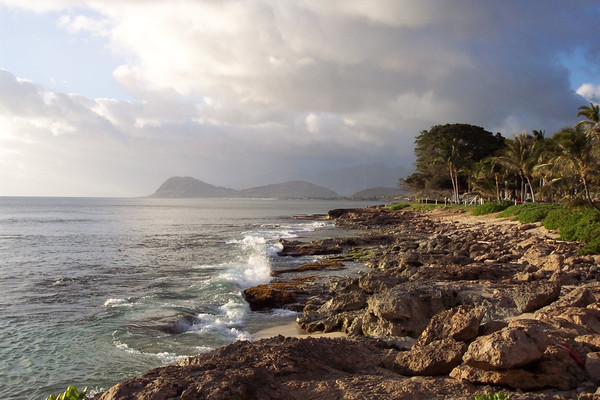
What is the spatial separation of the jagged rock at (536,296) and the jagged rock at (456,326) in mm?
3327

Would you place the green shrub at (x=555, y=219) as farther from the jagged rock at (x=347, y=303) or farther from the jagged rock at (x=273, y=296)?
the jagged rock at (x=347, y=303)

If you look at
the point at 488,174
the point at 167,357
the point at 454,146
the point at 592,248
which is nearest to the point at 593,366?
the point at 167,357

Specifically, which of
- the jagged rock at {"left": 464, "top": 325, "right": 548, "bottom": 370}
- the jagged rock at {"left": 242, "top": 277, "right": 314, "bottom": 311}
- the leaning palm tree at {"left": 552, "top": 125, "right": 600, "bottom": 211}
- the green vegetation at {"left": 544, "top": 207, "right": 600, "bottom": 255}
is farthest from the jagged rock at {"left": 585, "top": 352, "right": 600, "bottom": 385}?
the leaning palm tree at {"left": 552, "top": 125, "right": 600, "bottom": 211}

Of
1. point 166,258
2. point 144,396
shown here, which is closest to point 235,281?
point 166,258

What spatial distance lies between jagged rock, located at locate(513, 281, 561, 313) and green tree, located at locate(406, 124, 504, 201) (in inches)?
2192

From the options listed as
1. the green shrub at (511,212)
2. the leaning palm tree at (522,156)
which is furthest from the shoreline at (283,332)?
the leaning palm tree at (522,156)

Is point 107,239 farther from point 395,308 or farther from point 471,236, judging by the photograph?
point 395,308

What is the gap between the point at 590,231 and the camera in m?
19.7

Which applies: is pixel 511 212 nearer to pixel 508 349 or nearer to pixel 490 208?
pixel 490 208

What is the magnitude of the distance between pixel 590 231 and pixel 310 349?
19036 millimetres

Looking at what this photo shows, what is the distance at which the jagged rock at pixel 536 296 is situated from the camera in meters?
8.81

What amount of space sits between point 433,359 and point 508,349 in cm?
96

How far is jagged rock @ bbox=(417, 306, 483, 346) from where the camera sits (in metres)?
5.89

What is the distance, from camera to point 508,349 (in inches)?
188
